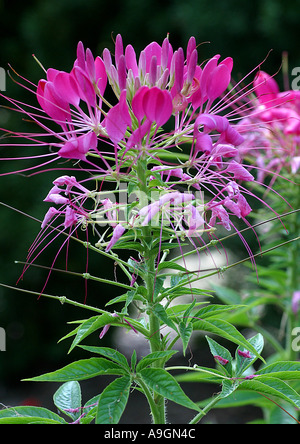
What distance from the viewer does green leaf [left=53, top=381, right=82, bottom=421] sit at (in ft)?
3.56

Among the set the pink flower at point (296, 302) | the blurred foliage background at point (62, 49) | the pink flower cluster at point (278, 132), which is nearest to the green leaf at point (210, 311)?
the pink flower cluster at point (278, 132)

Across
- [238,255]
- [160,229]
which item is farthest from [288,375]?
[238,255]

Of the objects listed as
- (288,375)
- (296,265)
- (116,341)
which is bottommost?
(116,341)

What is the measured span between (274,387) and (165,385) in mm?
224

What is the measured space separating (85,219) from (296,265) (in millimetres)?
1291

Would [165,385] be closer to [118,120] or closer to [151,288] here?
[151,288]

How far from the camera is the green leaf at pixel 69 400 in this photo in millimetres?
1084

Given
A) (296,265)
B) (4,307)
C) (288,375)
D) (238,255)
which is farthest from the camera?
(4,307)

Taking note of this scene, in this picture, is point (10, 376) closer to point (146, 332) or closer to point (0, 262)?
point (0, 262)

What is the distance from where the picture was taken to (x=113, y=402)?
0.86 m

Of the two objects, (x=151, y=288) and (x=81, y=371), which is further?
(x=151, y=288)

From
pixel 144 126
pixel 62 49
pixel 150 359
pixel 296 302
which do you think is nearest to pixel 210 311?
pixel 150 359

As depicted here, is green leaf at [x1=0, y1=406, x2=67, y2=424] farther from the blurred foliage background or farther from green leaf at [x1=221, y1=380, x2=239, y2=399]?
the blurred foliage background
